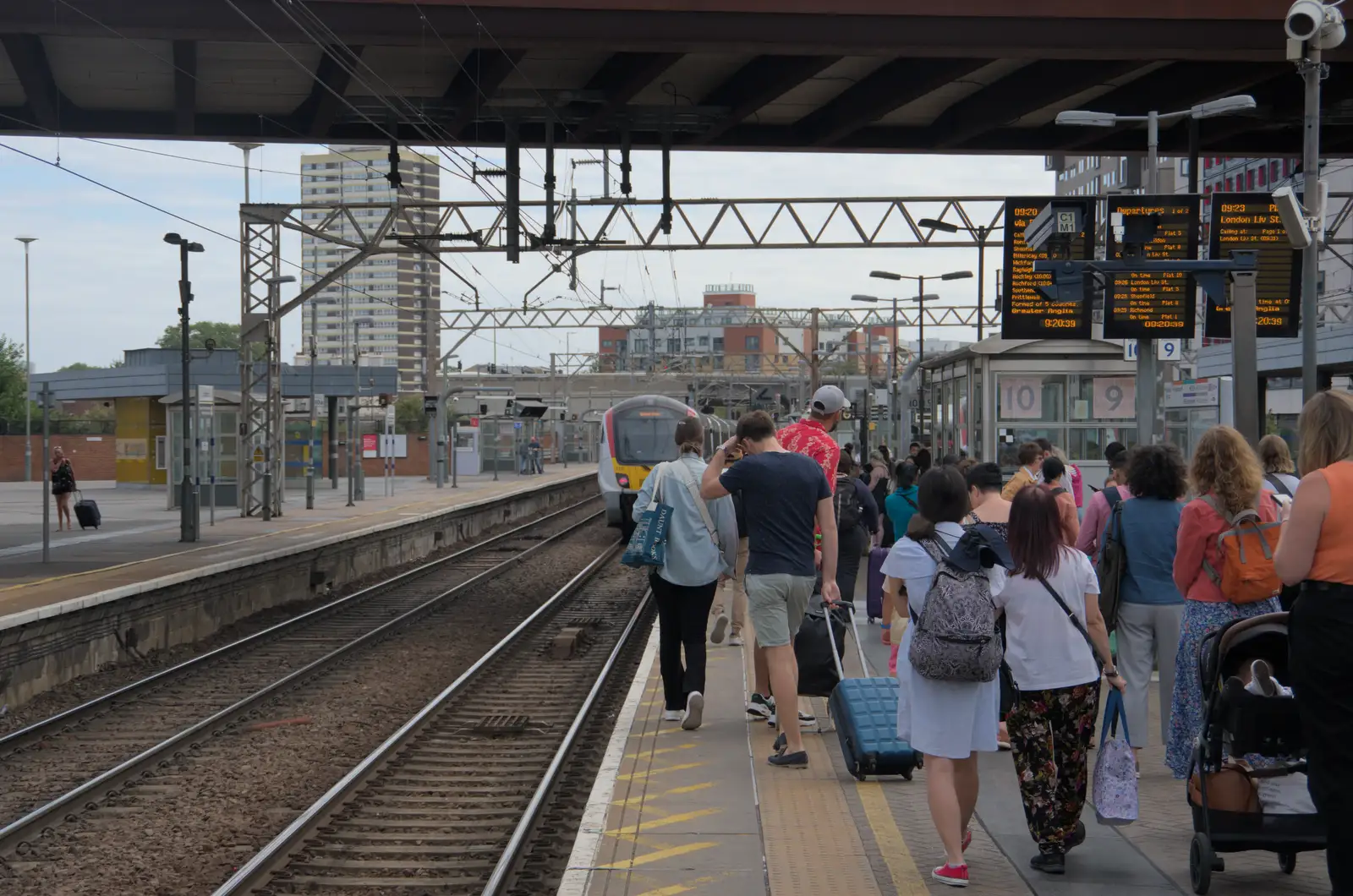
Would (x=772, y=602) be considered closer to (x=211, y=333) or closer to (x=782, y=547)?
(x=782, y=547)

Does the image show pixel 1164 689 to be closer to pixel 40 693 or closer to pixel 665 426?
pixel 40 693

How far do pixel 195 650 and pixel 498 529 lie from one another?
2183 cm

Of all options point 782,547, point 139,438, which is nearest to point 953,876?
point 782,547

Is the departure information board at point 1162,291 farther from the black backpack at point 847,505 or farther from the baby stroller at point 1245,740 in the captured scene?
the baby stroller at point 1245,740

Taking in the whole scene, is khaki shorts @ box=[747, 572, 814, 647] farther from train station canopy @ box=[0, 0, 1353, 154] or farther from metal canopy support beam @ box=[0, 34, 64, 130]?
metal canopy support beam @ box=[0, 34, 64, 130]

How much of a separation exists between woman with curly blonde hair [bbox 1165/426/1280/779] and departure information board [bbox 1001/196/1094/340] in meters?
8.92

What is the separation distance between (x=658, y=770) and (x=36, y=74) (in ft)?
45.5

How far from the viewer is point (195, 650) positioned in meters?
17.5

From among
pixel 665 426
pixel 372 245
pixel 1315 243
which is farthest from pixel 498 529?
pixel 1315 243

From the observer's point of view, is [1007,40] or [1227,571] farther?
[1007,40]

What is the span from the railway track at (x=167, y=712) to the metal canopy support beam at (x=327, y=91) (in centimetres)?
655

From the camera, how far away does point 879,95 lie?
19.4 m

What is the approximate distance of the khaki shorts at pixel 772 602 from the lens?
8320 millimetres

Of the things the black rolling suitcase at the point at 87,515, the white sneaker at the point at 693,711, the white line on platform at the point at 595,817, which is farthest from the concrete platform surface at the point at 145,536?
the white sneaker at the point at 693,711
